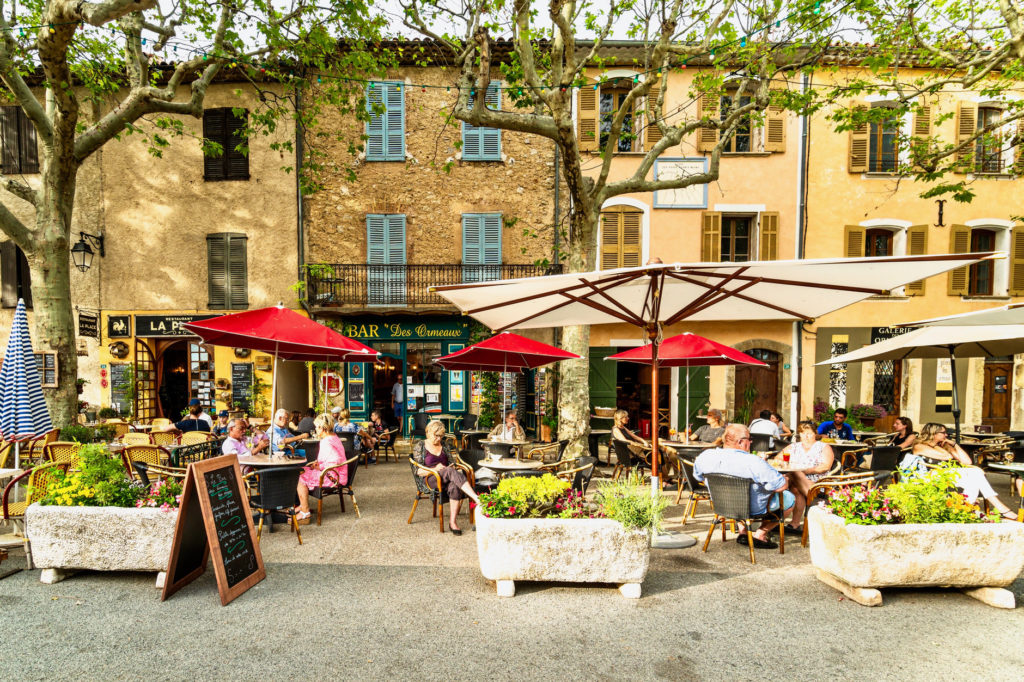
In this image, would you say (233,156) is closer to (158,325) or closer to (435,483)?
(158,325)

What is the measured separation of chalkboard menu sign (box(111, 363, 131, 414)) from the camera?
40.2ft

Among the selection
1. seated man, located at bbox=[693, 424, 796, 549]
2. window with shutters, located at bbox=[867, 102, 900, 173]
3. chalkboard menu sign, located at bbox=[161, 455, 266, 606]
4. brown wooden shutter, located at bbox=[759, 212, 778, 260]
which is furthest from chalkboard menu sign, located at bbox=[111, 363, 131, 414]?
window with shutters, located at bbox=[867, 102, 900, 173]

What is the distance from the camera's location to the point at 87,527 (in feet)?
13.5

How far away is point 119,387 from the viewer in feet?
40.2

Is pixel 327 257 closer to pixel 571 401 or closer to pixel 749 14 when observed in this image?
pixel 571 401

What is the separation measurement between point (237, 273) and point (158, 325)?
217 cm

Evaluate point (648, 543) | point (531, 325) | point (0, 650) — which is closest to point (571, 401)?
point (531, 325)

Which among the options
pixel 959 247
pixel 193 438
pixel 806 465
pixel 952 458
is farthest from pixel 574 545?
pixel 959 247

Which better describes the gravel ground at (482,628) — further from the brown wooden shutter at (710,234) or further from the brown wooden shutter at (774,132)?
the brown wooden shutter at (774,132)

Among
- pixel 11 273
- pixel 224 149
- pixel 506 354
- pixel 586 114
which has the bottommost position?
pixel 506 354

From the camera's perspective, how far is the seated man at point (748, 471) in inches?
195

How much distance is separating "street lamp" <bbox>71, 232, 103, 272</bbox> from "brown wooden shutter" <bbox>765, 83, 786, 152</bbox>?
1500 centimetres

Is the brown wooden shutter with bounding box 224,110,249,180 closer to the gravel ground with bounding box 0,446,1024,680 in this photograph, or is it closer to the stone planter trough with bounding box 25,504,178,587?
the gravel ground with bounding box 0,446,1024,680

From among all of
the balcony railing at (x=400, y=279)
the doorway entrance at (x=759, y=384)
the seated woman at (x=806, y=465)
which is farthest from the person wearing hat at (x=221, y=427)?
the doorway entrance at (x=759, y=384)
